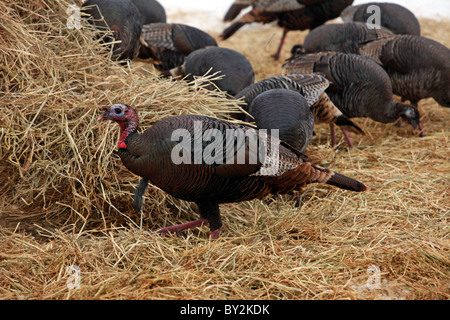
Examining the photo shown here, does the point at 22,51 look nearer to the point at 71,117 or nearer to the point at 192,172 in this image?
the point at 71,117

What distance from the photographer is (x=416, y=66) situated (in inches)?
220

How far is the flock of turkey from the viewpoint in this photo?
3.00 meters

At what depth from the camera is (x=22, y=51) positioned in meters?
3.73

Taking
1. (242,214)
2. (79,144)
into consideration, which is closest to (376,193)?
(242,214)

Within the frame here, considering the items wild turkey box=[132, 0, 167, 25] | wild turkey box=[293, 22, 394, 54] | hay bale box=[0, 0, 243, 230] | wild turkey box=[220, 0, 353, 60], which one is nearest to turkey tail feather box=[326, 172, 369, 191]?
hay bale box=[0, 0, 243, 230]

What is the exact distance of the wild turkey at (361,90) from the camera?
5203 mm

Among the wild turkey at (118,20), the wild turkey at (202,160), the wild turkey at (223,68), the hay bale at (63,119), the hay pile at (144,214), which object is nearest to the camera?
the hay pile at (144,214)

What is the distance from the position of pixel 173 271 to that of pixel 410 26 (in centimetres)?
511

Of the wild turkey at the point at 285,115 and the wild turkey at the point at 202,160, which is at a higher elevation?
the wild turkey at the point at 202,160

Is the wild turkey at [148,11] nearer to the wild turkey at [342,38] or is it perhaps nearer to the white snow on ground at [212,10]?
the wild turkey at [342,38]

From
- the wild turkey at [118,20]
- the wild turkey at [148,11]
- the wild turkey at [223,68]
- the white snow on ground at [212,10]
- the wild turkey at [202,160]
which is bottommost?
the white snow on ground at [212,10]

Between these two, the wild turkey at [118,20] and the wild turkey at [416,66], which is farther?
the wild turkey at [416,66]

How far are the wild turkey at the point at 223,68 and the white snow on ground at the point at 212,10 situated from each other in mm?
4420

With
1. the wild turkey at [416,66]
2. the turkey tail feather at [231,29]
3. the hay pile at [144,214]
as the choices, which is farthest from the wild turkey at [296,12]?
the hay pile at [144,214]
